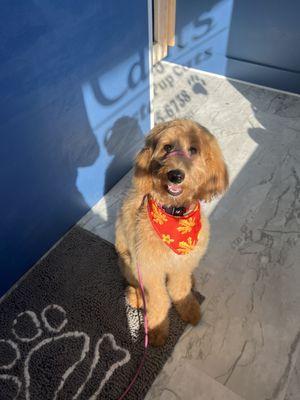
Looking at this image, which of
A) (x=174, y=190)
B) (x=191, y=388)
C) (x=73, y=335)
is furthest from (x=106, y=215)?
(x=191, y=388)

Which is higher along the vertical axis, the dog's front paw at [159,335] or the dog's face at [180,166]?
the dog's face at [180,166]

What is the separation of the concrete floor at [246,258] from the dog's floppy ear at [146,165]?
0.91 m

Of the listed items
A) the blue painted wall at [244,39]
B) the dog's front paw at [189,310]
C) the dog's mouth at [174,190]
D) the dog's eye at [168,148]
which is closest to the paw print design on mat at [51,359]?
the dog's front paw at [189,310]

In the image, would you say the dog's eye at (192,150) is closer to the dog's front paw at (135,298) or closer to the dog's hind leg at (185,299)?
the dog's hind leg at (185,299)

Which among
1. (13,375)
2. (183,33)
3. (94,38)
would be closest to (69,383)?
(13,375)

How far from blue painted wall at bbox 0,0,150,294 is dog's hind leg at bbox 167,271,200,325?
975 millimetres

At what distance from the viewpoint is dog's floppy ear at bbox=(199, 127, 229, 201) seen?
160 cm

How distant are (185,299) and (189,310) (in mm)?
70

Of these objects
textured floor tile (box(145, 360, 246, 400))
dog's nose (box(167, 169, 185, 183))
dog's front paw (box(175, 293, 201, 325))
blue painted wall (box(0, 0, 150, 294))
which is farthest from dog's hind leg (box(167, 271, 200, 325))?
blue painted wall (box(0, 0, 150, 294))

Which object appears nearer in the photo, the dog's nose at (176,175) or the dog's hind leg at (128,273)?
the dog's nose at (176,175)

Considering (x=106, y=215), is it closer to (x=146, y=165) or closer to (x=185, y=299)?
(x=185, y=299)

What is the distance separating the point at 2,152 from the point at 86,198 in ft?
2.99

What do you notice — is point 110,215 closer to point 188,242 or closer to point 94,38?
point 188,242

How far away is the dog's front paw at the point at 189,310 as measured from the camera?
201 cm
